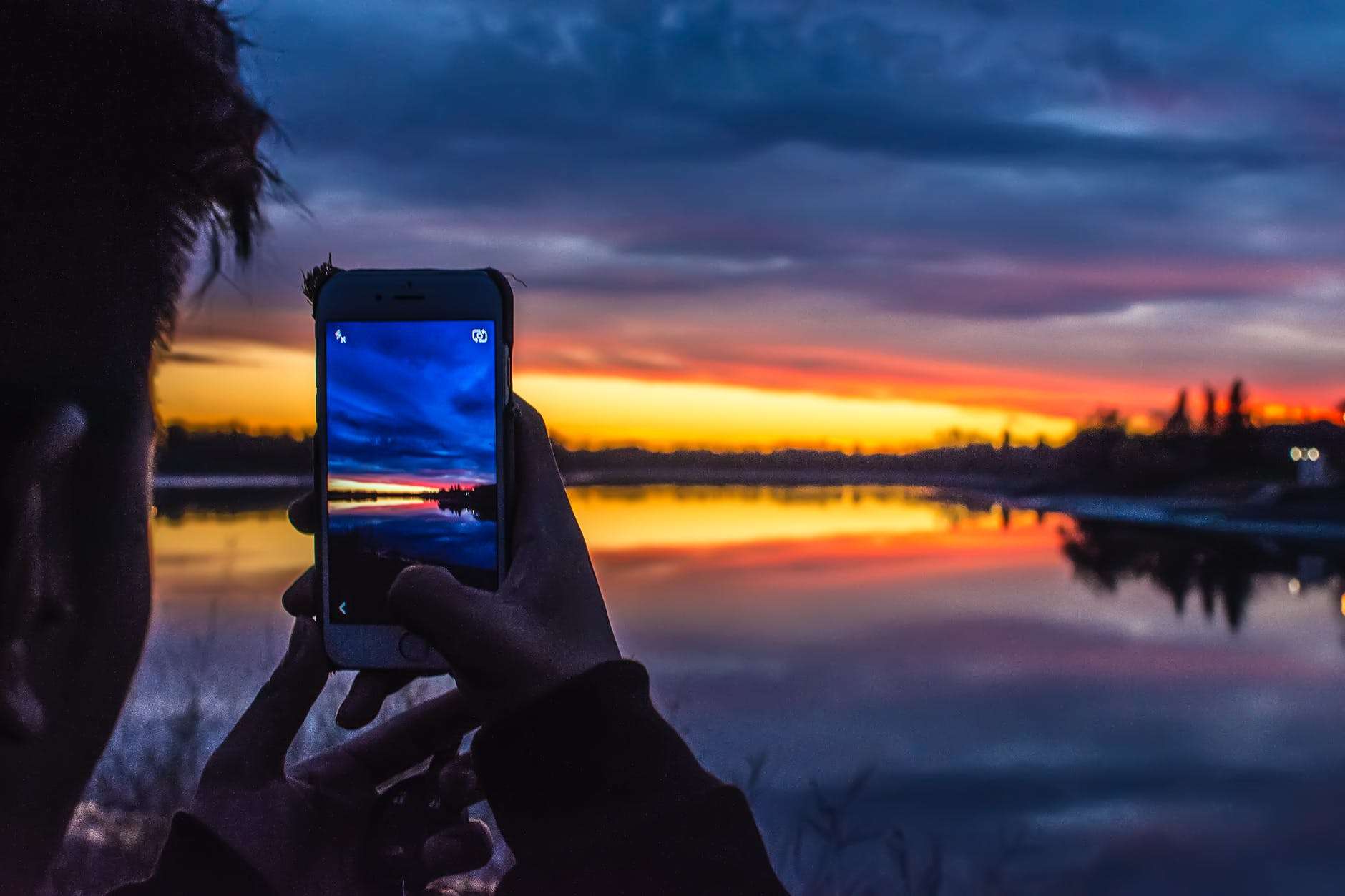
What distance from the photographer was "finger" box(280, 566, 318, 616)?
189cm

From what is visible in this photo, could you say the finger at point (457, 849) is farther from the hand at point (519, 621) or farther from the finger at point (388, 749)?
the hand at point (519, 621)

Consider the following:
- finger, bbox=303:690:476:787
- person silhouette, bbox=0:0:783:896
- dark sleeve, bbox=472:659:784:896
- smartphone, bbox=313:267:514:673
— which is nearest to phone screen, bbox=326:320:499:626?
smartphone, bbox=313:267:514:673

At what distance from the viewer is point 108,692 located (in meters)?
2.07

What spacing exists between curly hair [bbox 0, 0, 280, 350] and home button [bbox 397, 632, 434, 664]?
0.82m

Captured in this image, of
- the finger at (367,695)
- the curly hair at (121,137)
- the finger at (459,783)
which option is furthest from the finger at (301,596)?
the curly hair at (121,137)

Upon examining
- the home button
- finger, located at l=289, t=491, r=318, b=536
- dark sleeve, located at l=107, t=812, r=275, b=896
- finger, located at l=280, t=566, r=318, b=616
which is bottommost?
dark sleeve, located at l=107, t=812, r=275, b=896

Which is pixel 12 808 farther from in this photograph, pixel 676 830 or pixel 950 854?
pixel 950 854

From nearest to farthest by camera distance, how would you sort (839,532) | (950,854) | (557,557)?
(557,557) < (950,854) < (839,532)

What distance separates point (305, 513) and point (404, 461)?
0.61ft

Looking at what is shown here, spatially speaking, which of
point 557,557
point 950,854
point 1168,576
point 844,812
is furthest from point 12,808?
point 1168,576

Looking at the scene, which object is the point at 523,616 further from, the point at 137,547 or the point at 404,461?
the point at 137,547

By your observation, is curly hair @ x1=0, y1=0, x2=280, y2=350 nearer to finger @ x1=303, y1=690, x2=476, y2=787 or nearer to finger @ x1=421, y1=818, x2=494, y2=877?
finger @ x1=303, y1=690, x2=476, y2=787

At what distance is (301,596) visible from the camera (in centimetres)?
191

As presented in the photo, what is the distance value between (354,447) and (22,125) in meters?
0.77
